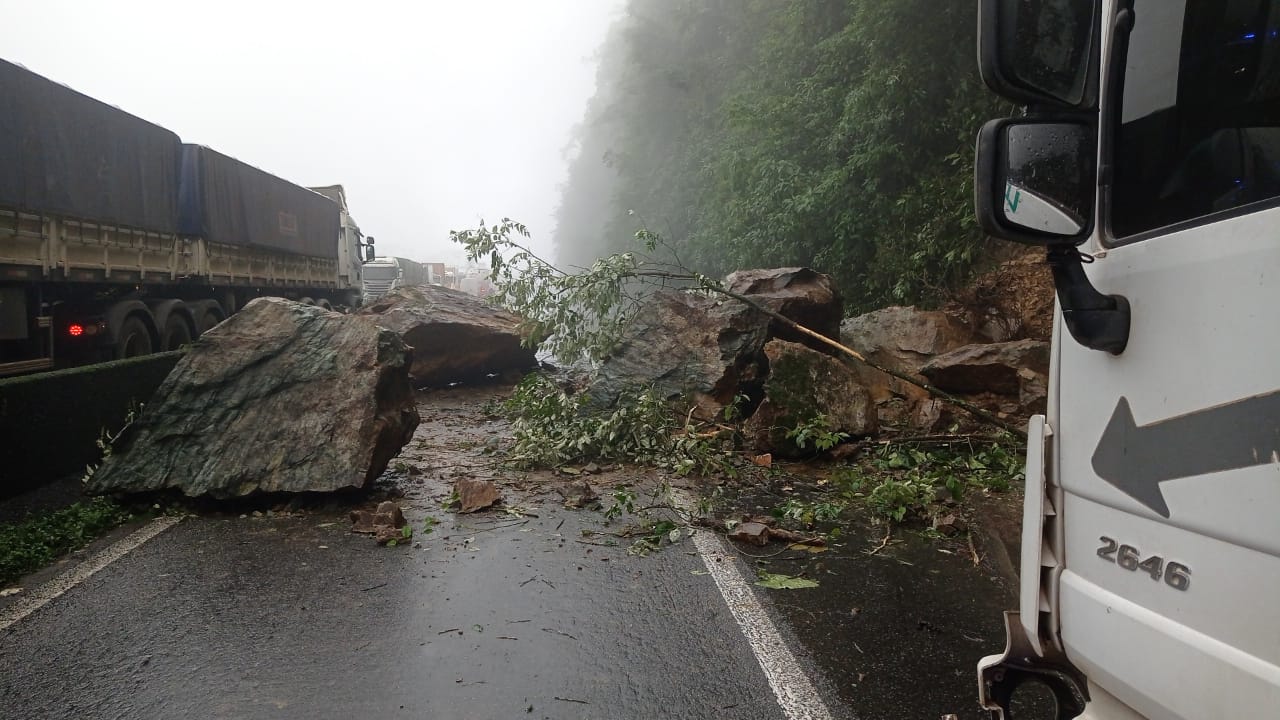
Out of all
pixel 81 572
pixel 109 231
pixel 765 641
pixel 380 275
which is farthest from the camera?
pixel 380 275

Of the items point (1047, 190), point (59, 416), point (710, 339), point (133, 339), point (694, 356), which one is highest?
point (1047, 190)

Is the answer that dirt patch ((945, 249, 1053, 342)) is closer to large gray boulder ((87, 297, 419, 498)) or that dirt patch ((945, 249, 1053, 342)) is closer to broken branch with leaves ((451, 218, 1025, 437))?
broken branch with leaves ((451, 218, 1025, 437))

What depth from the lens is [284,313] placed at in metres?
6.79

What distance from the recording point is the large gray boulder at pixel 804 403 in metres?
6.91

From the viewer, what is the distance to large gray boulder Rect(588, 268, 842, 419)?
8.05m

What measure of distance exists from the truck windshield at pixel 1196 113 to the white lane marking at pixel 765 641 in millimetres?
2043

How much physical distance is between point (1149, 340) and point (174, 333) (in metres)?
13.9

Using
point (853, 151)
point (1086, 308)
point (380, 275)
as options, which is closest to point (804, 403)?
point (1086, 308)

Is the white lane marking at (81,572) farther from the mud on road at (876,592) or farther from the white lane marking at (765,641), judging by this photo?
the white lane marking at (765,641)

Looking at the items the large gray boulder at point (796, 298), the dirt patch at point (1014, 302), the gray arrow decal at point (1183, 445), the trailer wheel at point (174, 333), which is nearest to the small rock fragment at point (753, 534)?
the gray arrow decal at point (1183, 445)

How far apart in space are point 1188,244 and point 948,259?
34.8 ft

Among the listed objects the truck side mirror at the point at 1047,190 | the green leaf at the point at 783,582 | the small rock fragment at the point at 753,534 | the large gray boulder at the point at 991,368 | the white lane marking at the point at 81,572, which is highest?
the truck side mirror at the point at 1047,190

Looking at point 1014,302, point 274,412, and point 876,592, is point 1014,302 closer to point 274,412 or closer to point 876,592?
point 876,592

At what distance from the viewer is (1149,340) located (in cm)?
160
